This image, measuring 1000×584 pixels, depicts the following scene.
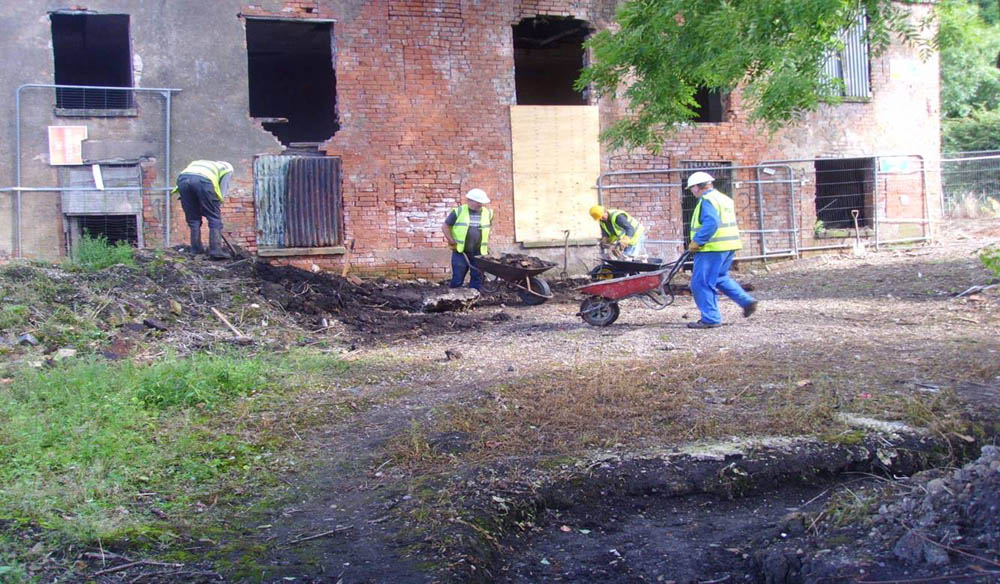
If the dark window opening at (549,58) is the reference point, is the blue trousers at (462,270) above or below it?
below

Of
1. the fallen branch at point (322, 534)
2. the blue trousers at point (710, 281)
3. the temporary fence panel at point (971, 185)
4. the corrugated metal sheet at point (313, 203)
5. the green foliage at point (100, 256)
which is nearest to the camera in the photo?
the fallen branch at point (322, 534)

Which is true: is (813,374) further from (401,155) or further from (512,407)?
(401,155)

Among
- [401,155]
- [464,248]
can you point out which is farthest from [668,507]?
[401,155]

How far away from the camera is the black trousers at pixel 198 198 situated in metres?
11.1

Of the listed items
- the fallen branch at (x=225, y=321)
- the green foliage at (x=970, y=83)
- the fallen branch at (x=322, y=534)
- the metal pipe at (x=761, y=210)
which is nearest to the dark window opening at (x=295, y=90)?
the metal pipe at (x=761, y=210)

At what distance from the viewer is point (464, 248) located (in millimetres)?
11898

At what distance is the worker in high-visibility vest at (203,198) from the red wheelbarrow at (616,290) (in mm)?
4995

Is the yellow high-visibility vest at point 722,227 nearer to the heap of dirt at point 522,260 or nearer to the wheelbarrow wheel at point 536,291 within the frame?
the wheelbarrow wheel at point 536,291

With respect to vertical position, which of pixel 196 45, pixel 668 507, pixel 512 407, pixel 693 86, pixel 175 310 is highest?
pixel 196 45

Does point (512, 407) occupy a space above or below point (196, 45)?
below

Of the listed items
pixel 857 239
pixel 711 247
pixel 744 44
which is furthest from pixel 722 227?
pixel 857 239

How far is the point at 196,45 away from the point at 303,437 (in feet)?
33.7

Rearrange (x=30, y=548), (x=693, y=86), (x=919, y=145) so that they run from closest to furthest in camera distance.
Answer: (x=30, y=548)
(x=693, y=86)
(x=919, y=145)

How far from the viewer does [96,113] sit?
1334 cm
